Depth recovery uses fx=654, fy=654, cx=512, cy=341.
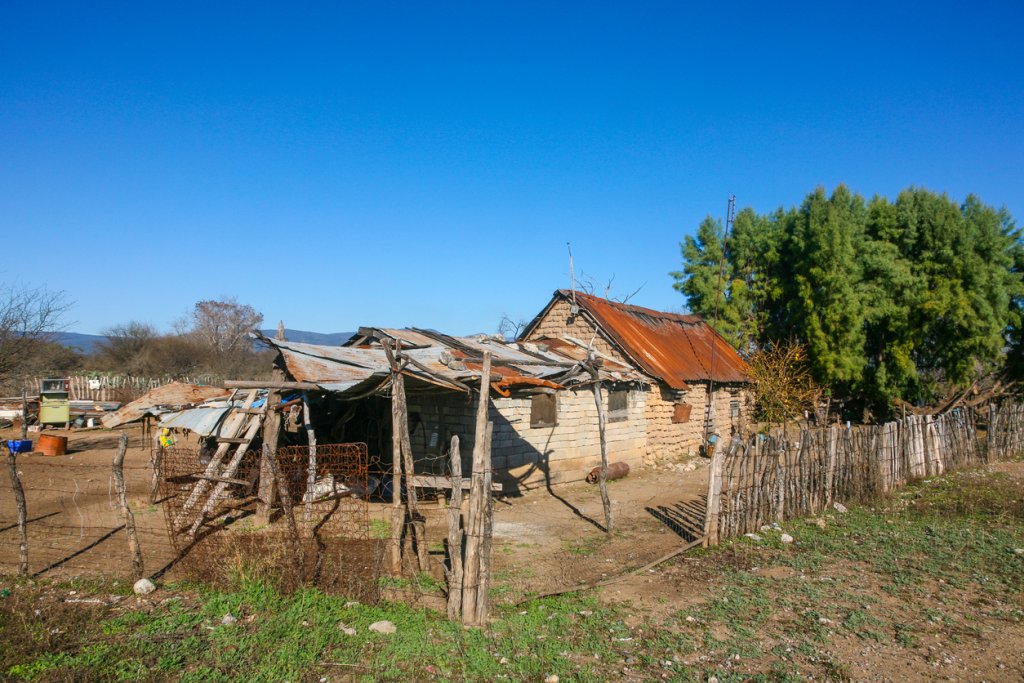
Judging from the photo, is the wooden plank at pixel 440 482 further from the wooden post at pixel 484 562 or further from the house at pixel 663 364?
the house at pixel 663 364

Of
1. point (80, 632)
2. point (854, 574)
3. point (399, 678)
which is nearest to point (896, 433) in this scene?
point (854, 574)

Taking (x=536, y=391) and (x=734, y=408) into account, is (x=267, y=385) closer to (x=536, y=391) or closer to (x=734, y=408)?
(x=536, y=391)

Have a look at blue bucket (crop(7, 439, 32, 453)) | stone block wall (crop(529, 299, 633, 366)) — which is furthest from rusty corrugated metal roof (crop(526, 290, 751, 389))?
blue bucket (crop(7, 439, 32, 453))

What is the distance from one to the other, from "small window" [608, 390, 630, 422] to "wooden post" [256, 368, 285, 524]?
8427 mm

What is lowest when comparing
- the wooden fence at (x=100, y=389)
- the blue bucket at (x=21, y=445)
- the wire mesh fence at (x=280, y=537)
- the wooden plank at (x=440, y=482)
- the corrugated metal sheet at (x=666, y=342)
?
the wire mesh fence at (x=280, y=537)

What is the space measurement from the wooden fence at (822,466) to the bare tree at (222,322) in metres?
54.3

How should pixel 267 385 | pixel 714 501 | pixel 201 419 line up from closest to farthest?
1. pixel 714 501
2. pixel 267 385
3. pixel 201 419

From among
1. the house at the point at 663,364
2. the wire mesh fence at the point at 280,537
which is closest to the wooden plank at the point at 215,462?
the wire mesh fence at the point at 280,537

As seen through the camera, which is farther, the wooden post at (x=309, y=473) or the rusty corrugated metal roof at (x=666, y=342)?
the rusty corrugated metal roof at (x=666, y=342)

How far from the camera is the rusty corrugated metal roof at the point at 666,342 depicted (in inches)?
715

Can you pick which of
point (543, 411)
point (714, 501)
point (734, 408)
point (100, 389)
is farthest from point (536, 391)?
point (100, 389)

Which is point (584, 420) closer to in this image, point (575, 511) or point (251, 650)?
point (575, 511)

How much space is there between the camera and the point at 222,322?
61.1 meters

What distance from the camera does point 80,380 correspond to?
28766 millimetres
